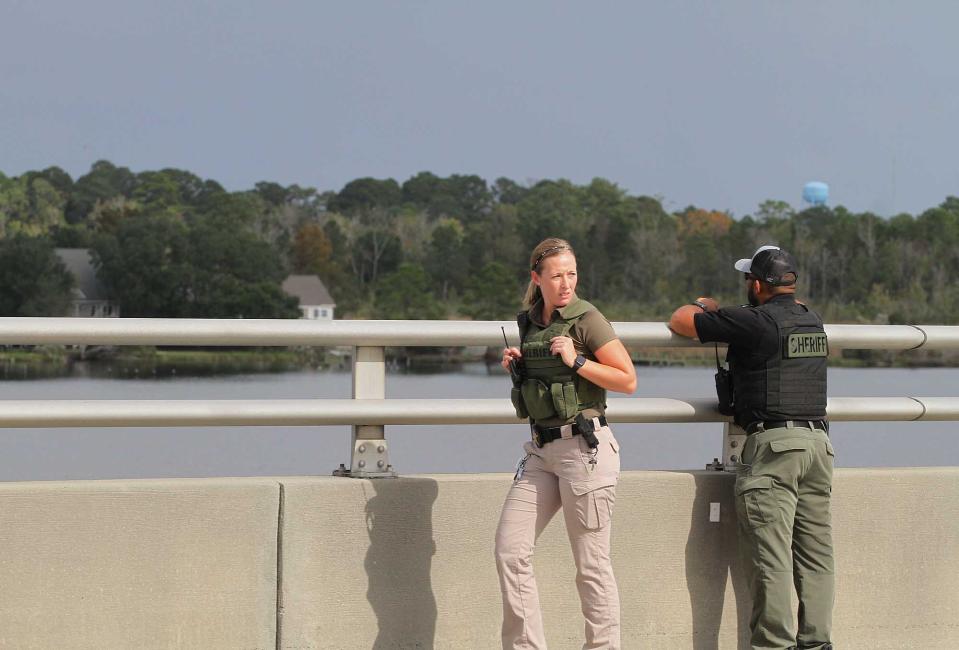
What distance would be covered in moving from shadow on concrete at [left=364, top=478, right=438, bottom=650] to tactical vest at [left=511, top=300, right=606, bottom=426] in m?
0.57

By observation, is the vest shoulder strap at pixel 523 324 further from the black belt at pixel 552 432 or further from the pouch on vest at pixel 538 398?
the black belt at pixel 552 432

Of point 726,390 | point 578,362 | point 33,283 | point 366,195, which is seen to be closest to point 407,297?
point 33,283

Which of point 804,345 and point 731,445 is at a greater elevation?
point 804,345

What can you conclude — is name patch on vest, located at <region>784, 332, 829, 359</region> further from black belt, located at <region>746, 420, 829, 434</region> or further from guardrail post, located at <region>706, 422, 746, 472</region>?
guardrail post, located at <region>706, 422, 746, 472</region>

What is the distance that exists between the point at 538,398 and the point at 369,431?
74cm

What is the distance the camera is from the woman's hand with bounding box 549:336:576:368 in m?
4.11

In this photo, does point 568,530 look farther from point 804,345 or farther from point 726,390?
point 804,345

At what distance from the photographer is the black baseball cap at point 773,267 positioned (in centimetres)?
470

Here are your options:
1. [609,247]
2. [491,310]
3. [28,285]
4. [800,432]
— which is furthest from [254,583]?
[609,247]

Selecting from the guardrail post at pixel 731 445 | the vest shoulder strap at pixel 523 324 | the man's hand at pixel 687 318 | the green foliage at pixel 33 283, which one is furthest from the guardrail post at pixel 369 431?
the green foliage at pixel 33 283

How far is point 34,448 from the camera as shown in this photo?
5.35m

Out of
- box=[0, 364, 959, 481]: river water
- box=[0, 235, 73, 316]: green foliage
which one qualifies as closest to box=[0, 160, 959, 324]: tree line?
box=[0, 235, 73, 316]: green foliage

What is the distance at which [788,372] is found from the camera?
4613mm

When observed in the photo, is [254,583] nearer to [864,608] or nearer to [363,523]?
[363,523]
